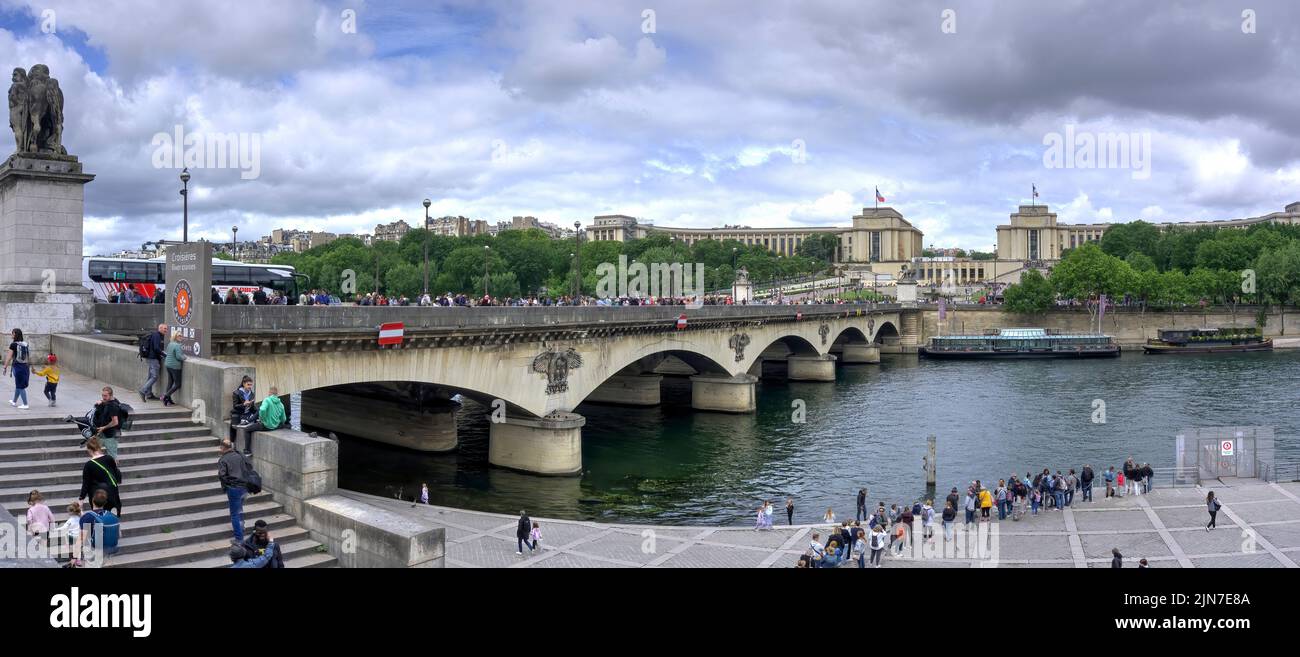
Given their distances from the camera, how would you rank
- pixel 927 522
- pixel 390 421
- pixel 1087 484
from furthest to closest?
pixel 390 421 → pixel 1087 484 → pixel 927 522

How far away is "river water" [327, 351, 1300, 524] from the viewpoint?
34.2 m

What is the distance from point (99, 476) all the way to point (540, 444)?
83.0 feet

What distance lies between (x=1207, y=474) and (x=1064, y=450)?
1200cm

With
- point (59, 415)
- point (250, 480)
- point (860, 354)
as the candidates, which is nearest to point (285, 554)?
point (250, 480)

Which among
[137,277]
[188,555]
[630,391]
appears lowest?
[630,391]

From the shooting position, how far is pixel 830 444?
46906mm

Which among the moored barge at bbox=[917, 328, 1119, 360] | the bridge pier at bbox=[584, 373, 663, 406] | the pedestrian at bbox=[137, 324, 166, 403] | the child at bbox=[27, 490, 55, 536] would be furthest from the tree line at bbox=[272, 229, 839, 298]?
the child at bbox=[27, 490, 55, 536]

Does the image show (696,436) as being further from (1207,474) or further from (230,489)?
(230,489)

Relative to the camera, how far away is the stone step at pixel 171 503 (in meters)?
12.6

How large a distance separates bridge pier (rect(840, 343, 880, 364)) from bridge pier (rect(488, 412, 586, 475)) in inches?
2592

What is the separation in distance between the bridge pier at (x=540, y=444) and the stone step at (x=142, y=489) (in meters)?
22.5

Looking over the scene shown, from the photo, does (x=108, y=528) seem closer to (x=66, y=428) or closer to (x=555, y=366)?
(x=66, y=428)

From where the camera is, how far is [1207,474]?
32.3m
